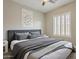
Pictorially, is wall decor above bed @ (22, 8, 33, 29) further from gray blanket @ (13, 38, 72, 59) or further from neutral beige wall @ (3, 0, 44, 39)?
gray blanket @ (13, 38, 72, 59)

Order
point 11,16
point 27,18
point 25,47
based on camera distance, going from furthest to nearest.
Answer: point 27,18 < point 11,16 < point 25,47

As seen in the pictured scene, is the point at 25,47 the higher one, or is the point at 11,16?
the point at 11,16

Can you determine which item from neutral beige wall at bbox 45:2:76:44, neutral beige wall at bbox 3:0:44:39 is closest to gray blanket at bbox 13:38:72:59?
neutral beige wall at bbox 3:0:44:39

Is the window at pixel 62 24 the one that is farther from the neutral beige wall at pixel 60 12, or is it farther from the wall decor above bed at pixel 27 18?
the wall decor above bed at pixel 27 18

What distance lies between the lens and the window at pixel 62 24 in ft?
16.3

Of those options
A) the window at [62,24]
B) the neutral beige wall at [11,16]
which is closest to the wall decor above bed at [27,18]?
the neutral beige wall at [11,16]

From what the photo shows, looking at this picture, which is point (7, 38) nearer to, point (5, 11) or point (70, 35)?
point (5, 11)

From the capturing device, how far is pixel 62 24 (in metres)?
5.32

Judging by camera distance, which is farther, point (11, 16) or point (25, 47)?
point (11, 16)

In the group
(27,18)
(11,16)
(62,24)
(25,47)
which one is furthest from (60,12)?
(25,47)

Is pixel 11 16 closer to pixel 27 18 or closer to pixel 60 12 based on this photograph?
pixel 27 18

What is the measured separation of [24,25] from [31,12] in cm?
90

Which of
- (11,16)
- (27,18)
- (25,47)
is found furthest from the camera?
(27,18)

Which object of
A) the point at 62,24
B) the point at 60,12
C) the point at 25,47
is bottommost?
the point at 25,47
